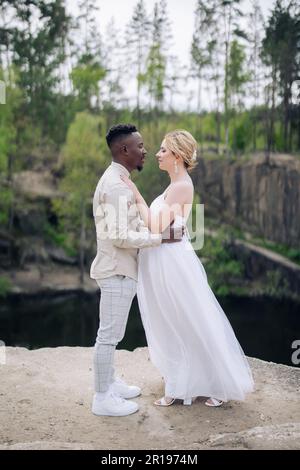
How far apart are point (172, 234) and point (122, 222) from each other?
1.95ft

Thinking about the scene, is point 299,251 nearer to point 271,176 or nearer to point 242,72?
point 271,176

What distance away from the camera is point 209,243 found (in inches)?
894

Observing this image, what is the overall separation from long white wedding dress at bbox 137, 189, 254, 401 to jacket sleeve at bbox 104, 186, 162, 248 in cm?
42

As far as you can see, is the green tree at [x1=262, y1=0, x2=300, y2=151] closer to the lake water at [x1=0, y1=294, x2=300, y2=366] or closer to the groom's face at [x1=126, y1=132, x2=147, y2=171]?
the lake water at [x1=0, y1=294, x2=300, y2=366]

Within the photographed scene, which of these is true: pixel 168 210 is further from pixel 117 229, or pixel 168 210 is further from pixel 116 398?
pixel 116 398

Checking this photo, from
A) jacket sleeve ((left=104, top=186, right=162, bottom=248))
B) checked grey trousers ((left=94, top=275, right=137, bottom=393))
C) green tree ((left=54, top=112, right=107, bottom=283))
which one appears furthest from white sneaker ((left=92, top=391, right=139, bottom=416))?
green tree ((left=54, top=112, right=107, bottom=283))

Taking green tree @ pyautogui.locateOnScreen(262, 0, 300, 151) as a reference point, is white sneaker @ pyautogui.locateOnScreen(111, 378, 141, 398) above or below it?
below

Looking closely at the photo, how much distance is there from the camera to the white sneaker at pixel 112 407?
4.54 meters

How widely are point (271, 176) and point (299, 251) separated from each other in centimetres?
348

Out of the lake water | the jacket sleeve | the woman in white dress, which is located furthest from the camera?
the lake water

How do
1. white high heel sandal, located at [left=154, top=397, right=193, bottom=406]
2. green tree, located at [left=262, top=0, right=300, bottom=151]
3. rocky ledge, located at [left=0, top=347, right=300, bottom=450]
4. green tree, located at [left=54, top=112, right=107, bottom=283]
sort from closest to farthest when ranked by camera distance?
1. rocky ledge, located at [left=0, top=347, right=300, bottom=450]
2. white high heel sandal, located at [left=154, top=397, right=193, bottom=406]
3. green tree, located at [left=54, top=112, right=107, bottom=283]
4. green tree, located at [left=262, top=0, right=300, bottom=151]

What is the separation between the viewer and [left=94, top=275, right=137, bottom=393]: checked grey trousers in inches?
172
